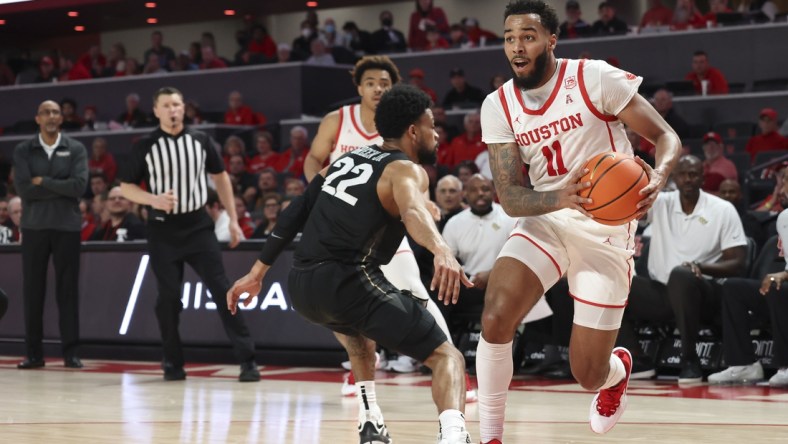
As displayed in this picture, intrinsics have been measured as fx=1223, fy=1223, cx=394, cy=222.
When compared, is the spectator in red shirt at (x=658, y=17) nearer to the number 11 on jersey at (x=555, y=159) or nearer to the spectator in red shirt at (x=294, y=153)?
the spectator in red shirt at (x=294, y=153)

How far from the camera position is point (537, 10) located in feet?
16.4

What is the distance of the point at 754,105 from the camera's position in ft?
49.1

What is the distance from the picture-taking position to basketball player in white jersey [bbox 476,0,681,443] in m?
4.99

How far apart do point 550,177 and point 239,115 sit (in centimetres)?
1389

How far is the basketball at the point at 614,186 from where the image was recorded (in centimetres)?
454

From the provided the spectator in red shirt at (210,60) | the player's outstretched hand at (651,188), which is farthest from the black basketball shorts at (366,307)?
the spectator in red shirt at (210,60)

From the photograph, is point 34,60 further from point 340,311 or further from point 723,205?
point 340,311


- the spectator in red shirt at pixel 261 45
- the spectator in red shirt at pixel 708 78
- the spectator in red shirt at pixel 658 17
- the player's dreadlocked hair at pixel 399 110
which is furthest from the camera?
the spectator in red shirt at pixel 261 45

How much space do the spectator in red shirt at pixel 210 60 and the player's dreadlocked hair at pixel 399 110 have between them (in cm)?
1569

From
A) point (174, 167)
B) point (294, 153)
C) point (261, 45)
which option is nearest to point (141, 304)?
point (174, 167)

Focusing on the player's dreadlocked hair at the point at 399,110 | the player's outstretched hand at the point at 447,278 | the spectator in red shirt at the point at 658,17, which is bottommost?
the player's outstretched hand at the point at 447,278

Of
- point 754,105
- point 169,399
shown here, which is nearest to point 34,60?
point 754,105

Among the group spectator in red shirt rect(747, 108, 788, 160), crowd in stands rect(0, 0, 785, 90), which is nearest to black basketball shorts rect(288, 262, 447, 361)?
spectator in red shirt rect(747, 108, 788, 160)

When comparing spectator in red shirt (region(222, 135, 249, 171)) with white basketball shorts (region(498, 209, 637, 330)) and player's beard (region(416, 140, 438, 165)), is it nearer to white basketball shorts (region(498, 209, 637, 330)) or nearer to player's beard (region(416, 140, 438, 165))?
player's beard (region(416, 140, 438, 165))
